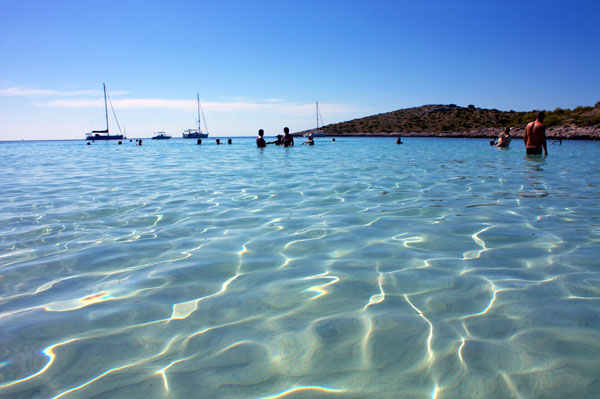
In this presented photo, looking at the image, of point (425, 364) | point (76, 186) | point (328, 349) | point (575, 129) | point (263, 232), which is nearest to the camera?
point (425, 364)

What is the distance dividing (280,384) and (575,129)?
4695cm

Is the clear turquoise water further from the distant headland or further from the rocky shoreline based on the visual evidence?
the distant headland

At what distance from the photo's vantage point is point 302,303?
7.53 feet

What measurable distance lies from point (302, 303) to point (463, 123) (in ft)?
221

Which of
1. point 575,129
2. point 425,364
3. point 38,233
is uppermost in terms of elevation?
point 575,129

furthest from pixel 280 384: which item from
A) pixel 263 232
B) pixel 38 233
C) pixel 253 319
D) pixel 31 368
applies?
pixel 38 233

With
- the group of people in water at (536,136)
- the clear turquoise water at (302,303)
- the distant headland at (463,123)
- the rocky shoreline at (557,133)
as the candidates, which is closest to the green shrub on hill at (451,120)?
the distant headland at (463,123)

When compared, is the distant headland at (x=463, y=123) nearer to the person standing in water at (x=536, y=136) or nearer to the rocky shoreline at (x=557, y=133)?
the rocky shoreline at (x=557, y=133)

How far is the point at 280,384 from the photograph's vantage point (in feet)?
5.08

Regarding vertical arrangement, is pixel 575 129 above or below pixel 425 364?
above

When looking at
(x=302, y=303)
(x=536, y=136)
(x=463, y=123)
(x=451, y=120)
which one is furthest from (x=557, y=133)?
(x=302, y=303)

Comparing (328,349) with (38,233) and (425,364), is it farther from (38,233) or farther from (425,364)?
(38,233)

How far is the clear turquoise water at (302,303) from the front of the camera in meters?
1.58

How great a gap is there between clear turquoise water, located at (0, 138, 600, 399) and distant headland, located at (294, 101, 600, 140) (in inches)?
1551
